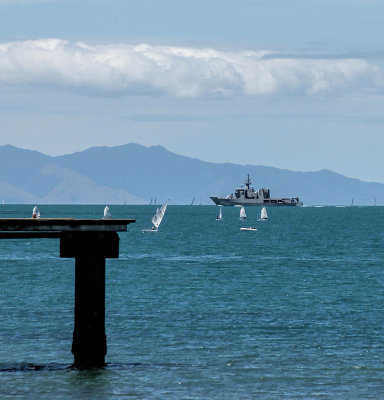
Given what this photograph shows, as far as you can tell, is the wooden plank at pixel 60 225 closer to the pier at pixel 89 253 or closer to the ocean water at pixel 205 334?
the pier at pixel 89 253

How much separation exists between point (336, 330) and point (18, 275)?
36.0 m

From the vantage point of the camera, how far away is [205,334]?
38.2 metres

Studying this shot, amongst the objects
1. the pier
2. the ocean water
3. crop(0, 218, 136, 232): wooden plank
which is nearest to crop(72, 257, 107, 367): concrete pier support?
the pier

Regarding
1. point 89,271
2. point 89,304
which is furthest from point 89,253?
point 89,304

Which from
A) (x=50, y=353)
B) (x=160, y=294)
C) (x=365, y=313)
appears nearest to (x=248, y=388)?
(x=50, y=353)

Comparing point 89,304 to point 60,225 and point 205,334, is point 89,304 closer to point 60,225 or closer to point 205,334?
point 60,225

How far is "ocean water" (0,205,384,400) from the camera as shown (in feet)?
93.3

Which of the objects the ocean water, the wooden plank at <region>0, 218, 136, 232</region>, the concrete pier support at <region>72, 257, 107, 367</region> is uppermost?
the wooden plank at <region>0, 218, 136, 232</region>

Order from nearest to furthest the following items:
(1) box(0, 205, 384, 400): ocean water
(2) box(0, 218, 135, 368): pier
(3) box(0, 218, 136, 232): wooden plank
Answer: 1. (3) box(0, 218, 136, 232): wooden plank
2. (2) box(0, 218, 135, 368): pier
3. (1) box(0, 205, 384, 400): ocean water

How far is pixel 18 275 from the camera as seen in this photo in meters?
71.2

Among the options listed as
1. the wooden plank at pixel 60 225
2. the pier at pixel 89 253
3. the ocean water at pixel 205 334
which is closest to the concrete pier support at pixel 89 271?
the pier at pixel 89 253

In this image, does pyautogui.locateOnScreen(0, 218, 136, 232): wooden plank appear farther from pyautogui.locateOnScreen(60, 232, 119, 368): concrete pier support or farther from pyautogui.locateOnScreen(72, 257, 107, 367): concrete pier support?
pyautogui.locateOnScreen(72, 257, 107, 367): concrete pier support

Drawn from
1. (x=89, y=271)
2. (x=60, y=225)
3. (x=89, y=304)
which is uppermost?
(x=60, y=225)

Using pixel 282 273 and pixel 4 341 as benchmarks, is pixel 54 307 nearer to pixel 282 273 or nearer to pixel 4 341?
pixel 4 341
